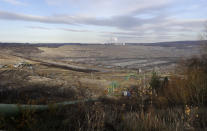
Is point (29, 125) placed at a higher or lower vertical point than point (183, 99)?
higher

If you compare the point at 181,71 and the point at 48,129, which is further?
the point at 181,71

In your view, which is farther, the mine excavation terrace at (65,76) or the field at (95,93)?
the mine excavation terrace at (65,76)

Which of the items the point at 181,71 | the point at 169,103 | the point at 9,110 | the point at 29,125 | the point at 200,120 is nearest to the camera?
the point at 29,125

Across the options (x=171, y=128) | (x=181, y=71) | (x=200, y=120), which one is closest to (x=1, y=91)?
(x=171, y=128)

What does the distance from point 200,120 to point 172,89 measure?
430 centimetres

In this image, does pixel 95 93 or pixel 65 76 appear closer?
pixel 95 93

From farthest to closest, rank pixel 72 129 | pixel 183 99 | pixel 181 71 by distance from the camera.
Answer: pixel 181 71 → pixel 183 99 → pixel 72 129

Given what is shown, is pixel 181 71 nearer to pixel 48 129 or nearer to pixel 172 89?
pixel 172 89

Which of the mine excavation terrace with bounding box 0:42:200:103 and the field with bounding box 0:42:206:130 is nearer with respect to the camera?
the field with bounding box 0:42:206:130

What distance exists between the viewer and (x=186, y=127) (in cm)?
361

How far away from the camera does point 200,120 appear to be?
4.30 metres

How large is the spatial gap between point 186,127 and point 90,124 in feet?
6.58

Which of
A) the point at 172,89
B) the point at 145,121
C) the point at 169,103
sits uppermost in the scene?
the point at 145,121

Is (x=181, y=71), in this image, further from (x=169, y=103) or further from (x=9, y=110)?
(x=9, y=110)
